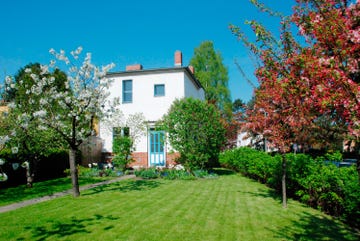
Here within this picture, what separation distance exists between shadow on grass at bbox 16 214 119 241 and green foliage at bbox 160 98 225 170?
7.59m

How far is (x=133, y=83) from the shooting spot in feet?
65.7

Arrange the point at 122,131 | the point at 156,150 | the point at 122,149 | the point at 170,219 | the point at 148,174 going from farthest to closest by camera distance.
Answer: the point at 156,150 < the point at 122,131 < the point at 122,149 < the point at 148,174 < the point at 170,219

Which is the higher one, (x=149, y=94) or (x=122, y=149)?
(x=149, y=94)

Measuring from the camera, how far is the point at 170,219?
21.0ft

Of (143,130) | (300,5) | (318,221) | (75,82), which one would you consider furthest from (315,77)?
(143,130)

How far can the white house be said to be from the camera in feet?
63.0

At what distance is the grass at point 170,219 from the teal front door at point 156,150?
9600mm

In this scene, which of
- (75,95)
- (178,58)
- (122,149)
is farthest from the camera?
(178,58)

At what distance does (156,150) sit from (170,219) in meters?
12.9

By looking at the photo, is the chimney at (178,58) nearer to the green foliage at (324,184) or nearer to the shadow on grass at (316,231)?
the green foliage at (324,184)

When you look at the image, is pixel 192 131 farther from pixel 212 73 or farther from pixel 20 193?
pixel 212 73

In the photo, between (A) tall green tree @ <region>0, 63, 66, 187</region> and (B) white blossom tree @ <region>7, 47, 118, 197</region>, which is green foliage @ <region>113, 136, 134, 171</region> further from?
(B) white blossom tree @ <region>7, 47, 118, 197</region>

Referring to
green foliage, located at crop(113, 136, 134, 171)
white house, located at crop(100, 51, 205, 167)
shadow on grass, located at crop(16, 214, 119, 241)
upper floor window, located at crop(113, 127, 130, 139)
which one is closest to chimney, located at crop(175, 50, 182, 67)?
white house, located at crop(100, 51, 205, 167)

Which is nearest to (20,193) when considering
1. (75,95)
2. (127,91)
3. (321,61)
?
(75,95)
